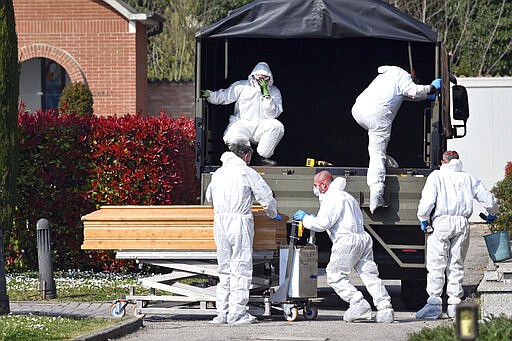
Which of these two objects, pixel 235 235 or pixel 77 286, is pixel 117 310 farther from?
pixel 77 286

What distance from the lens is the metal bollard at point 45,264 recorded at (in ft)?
47.4

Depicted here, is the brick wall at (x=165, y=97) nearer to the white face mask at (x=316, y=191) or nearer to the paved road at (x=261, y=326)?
the paved road at (x=261, y=326)

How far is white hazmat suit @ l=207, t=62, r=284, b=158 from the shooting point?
47.9 ft

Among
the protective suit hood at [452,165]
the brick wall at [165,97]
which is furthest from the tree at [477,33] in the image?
the protective suit hood at [452,165]

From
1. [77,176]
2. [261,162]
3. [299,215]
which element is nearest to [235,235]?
[299,215]

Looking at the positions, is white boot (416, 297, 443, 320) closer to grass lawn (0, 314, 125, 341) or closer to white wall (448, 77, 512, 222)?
grass lawn (0, 314, 125, 341)

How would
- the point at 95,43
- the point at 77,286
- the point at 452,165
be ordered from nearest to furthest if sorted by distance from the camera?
the point at 452,165 < the point at 77,286 < the point at 95,43

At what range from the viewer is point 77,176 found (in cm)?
1719

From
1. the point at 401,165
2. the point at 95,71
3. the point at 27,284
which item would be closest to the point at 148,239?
the point at 27,284

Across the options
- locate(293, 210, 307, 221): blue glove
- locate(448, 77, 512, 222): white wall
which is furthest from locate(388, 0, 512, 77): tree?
locate(293, 210, 307, 221): blue glove

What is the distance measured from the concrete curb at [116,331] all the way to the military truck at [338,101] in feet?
7.82

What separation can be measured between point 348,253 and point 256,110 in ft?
9.15

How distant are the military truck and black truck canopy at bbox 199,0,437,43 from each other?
0.04 ft

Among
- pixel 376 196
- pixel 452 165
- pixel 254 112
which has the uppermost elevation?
pixel 254 112
